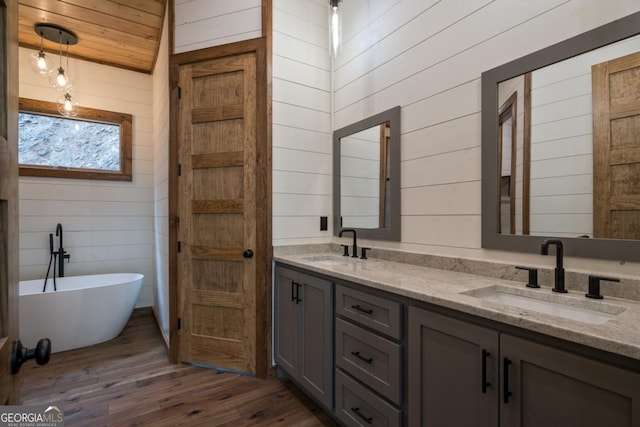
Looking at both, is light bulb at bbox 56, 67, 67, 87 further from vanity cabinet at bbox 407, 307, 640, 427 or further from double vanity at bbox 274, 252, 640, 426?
vanity cabinet at bbox 407, 307, 640, 427

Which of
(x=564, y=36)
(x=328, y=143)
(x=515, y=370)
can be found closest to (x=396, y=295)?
(x=515, y=370)

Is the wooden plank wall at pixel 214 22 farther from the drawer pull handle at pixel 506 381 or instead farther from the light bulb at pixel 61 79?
the drawer pull handle at pixel 506 381

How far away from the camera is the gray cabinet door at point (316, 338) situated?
6.06 ft

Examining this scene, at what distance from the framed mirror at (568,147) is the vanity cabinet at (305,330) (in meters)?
0.99

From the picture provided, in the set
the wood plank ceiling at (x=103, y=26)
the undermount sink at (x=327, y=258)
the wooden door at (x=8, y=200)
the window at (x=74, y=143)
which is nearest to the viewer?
the wooden door at (x=8, y=200)

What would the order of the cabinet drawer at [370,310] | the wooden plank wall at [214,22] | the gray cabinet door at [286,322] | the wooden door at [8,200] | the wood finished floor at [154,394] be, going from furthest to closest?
the wooden plank wall at [214,22] < the gray cabinet door at [286,322] < the wood finished floor at [154,394] < the cabinet drawer at [370,310] < the wooden door at [8,200]

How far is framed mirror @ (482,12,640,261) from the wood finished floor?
162 centimetres

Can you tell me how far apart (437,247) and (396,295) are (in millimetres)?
637

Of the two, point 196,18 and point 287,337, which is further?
point 196,18

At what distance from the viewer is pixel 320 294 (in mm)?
1935

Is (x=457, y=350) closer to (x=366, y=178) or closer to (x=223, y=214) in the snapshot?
(x=366, y=178)

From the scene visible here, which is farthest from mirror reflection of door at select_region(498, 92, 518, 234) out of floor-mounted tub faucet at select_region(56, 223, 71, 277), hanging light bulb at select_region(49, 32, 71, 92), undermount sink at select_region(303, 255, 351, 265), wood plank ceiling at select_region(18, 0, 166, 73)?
floor-mounted tub faucet at select_region(56, 223, 71, 277)

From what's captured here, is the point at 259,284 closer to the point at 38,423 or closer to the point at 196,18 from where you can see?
the point at 38,423

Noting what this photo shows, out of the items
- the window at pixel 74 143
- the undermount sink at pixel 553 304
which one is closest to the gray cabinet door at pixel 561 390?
the undermount sink at pixel 553 304
